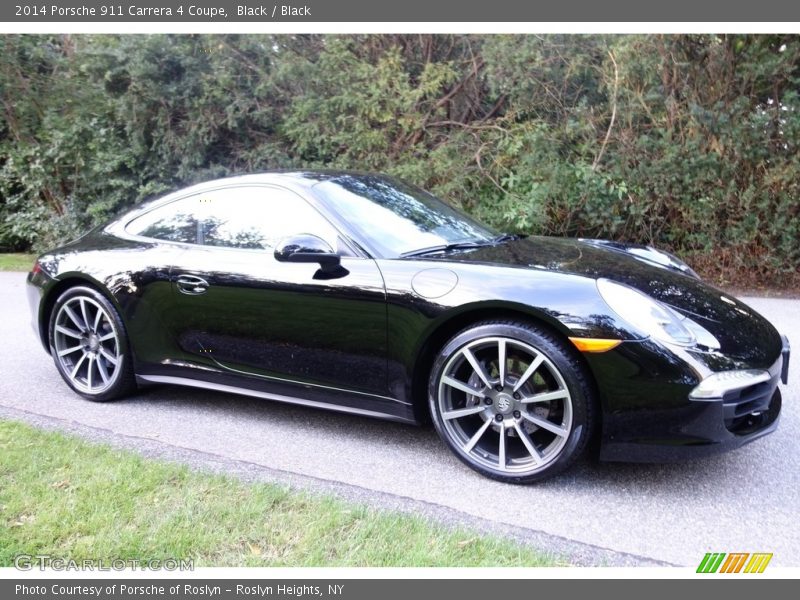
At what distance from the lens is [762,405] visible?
111 inches

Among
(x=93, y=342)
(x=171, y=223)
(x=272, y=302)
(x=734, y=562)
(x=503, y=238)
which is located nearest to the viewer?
(x=734, y=562)

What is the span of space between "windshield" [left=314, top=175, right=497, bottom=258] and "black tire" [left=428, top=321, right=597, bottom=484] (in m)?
0.71

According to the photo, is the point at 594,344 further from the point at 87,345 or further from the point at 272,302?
the point at 87,345

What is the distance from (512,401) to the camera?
297cm

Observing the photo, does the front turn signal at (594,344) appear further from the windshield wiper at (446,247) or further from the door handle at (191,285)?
the door handle at (191,285)

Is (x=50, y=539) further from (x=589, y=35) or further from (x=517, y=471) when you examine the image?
(x=589, y=35)

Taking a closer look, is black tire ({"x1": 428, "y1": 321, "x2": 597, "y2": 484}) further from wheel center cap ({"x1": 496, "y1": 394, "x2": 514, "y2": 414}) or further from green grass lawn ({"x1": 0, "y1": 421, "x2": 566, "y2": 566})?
green grass lawn ({"x1": 0, "y1": 421, "x2": 566, "y2": 566})

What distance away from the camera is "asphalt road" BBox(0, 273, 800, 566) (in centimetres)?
253

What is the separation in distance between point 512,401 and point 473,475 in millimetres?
422

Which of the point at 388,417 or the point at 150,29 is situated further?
the point at 150,29

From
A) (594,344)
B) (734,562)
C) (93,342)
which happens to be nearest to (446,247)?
(594,344)

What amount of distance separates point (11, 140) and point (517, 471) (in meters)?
13.3

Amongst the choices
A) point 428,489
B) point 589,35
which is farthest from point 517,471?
point 589,35

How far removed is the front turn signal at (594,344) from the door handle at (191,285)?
206 centimetres
